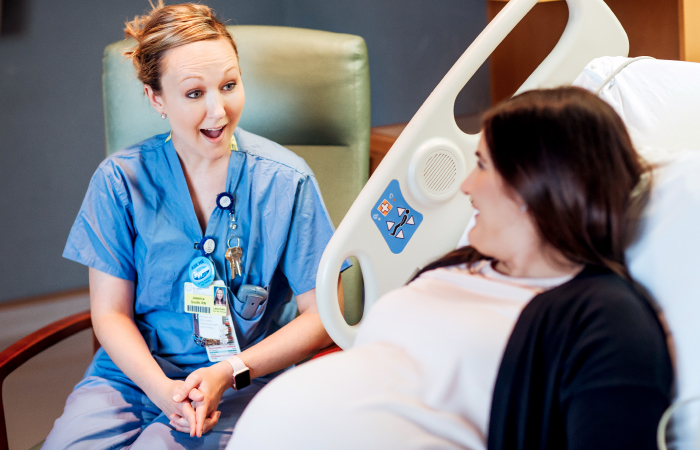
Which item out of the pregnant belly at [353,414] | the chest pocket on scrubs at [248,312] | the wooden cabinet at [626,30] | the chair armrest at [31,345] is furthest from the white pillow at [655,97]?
the chair armrest at [31,345]

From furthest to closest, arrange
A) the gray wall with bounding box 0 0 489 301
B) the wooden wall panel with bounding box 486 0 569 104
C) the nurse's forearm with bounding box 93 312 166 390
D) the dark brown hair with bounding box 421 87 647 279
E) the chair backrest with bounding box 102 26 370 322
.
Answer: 1. the gray wall with bounding box 0 0 489 301
2. the chair backrest with bounding box 102 26 370 322
3. the wooden wall panel with bounding box 486 0 569 104
4. the nurse's forearm with bounding box 93 312 166 390
5. the dark brown hair with bounding box 421 87 647 279

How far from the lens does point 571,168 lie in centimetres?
88

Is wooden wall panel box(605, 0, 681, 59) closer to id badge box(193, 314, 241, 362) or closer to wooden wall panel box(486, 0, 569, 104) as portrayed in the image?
wooden wall panel box(486, 0, 569, 104)

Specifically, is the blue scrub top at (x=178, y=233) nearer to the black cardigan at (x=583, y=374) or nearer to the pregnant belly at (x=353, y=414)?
the pregnant belly at (x=353, y=414)

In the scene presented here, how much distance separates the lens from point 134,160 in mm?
1595

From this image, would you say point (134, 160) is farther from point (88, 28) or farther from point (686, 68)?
point (88, 28)

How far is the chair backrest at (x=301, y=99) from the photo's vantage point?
191cm

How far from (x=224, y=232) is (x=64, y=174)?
5.74 feet

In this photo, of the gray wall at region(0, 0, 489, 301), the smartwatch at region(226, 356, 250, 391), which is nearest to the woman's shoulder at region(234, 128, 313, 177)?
the smartwatch at region(226, 356, 250, 391)

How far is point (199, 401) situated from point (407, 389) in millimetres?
617

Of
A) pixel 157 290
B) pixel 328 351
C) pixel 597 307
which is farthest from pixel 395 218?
pixel 157 290

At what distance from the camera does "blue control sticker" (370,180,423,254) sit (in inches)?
50.3

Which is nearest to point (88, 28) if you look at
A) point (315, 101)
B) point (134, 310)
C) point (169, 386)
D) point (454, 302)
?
point (315, 101)

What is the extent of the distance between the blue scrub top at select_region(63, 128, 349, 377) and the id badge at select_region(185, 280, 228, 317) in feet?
0.09
